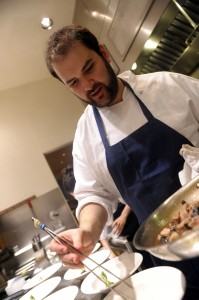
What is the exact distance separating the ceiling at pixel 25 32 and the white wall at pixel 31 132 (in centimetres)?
33

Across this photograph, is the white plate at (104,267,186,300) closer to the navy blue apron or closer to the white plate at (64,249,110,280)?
the navy blue apron

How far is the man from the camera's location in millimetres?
1105

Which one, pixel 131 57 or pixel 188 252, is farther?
pixel 131 57

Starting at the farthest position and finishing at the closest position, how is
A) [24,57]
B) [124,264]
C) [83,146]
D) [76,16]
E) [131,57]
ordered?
[24,57], [76,16], [131,57], [83,146], [124,264]

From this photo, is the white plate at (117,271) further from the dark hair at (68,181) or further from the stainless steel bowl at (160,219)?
the dark hair at (68,181)

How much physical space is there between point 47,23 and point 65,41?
1902mm

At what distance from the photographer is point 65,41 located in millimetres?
1145

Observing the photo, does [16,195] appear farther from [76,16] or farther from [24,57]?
[76,16]

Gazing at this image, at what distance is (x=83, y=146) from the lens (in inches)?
51.7

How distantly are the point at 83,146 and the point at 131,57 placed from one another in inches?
53.1

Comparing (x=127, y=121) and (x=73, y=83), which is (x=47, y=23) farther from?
(x=127, y=121)

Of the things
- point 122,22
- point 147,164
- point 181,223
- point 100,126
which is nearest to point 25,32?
point 122,22

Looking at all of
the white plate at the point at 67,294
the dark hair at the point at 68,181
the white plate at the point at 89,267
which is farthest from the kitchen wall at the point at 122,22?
the dark hair at the point at 68,181

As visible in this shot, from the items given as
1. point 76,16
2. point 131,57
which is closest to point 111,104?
point 131,57
